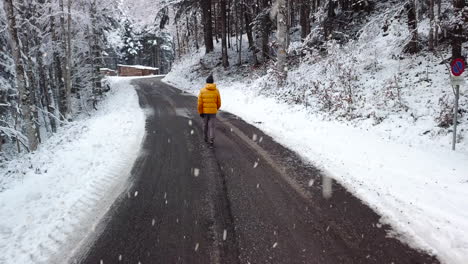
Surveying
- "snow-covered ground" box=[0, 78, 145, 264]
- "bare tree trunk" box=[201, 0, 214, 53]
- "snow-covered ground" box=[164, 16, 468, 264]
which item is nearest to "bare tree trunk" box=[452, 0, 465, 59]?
"snow-covered ground" box=[164, 16, 468, 264]

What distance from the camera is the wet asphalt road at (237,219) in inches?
142

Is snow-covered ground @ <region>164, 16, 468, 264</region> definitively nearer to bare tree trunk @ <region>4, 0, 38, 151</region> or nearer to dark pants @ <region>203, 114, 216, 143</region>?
dark pants @ <region>203, 114, 216, 143</region>

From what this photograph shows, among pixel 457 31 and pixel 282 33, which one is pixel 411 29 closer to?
pixel 457 31

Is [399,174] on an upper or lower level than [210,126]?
lower

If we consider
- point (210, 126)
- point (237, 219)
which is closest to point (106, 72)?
point (210, 126)

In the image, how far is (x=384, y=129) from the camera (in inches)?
335

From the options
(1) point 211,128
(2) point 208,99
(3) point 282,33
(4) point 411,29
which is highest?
(3) point 282,33

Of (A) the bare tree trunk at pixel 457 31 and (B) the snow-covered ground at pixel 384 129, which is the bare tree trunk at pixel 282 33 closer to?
(B) the snow-covered ground at pixel 384 129

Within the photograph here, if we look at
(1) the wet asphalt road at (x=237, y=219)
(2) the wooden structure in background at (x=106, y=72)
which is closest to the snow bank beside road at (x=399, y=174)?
(1) the wet asphalt road at (x=237, y=219)

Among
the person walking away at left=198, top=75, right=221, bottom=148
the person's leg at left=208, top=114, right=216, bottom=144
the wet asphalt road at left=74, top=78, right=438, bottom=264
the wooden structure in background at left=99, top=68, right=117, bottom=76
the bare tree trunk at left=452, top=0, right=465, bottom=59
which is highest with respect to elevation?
the wooden structure in background at left=99, top=68, right=117, bottom=76

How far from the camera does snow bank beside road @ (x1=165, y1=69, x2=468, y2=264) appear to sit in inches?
157

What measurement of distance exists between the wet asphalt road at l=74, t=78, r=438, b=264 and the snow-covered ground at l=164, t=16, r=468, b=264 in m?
0.48

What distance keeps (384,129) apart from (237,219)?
239 inches

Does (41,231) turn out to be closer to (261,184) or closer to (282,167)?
(261,184)
